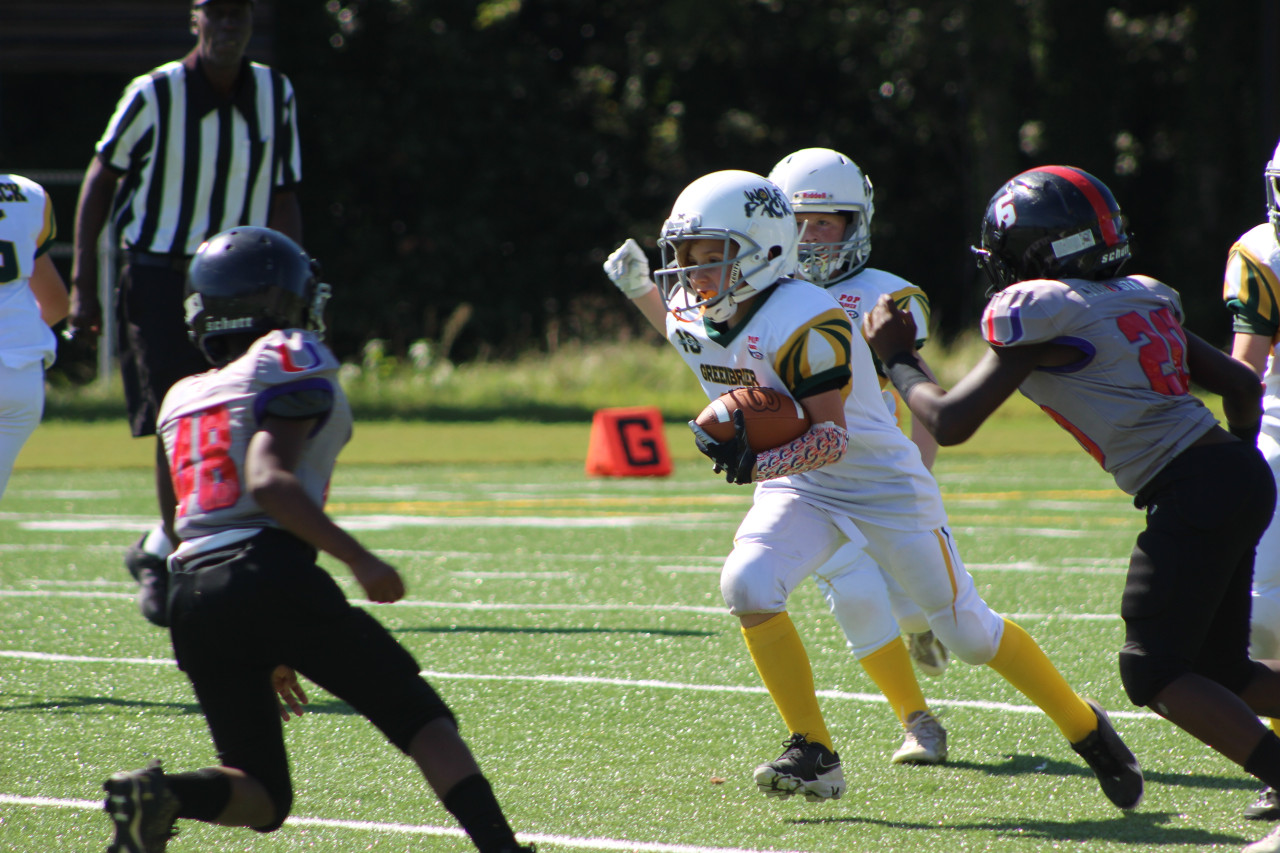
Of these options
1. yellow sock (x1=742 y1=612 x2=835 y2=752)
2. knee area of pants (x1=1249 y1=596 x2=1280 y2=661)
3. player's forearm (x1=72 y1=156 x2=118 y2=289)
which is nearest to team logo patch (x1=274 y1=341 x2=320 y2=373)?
yellow sock (x1=742 y1=612 x2=835 y2=752)

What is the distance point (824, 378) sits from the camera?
3.69m

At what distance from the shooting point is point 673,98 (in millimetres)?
29844

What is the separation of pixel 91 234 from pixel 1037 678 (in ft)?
12.9

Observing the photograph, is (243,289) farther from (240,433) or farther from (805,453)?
(805,453)

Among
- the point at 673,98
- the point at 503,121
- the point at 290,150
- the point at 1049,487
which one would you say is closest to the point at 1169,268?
the point at 673,98

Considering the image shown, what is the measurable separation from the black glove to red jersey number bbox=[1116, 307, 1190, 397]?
0.90m

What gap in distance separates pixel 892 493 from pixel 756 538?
386mm

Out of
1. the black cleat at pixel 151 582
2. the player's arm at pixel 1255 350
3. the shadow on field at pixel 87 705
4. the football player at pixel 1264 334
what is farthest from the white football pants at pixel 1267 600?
the black cleat at pixel 151 582

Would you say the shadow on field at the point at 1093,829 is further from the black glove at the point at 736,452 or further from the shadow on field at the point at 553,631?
the shadow on field at the point at 553,631

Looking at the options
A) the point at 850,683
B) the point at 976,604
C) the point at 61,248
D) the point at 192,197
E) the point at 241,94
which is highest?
the point at 241,94

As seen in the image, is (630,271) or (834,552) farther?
(630,271)

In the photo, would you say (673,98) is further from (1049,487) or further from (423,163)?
(1049,487)

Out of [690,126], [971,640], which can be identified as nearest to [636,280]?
[971,640]

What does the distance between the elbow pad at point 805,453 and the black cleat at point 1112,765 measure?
0.93 m
